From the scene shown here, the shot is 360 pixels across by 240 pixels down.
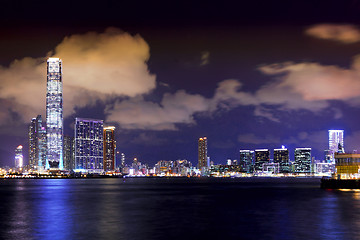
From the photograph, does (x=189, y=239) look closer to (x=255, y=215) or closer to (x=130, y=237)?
(x=130, y=237)

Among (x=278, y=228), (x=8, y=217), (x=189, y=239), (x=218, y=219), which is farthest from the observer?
(x=8, y=217)

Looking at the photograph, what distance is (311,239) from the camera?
127 ft

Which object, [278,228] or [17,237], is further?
[278,228]

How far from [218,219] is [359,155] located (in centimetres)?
8930

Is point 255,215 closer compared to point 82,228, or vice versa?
point 82,228

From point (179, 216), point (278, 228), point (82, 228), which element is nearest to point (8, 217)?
point (82, 228)

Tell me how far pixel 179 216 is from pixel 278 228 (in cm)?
1595

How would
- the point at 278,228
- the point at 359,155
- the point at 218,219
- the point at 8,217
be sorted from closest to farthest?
the point at 278,228
the point at 218,219
the point at 8,217
the point at 359,155

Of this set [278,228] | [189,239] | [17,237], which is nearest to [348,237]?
[278,228]

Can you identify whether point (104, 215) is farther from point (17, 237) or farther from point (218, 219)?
point (17, 237)

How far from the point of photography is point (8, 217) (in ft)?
192

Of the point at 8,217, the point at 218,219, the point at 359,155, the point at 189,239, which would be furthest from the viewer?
the point at 359,155

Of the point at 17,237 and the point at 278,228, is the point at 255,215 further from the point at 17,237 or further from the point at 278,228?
the point at 17,237

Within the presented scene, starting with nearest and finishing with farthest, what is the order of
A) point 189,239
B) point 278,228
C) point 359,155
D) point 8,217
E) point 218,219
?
point 189,239
point 278,228
point 218,219
point 8,217
point 359,155
